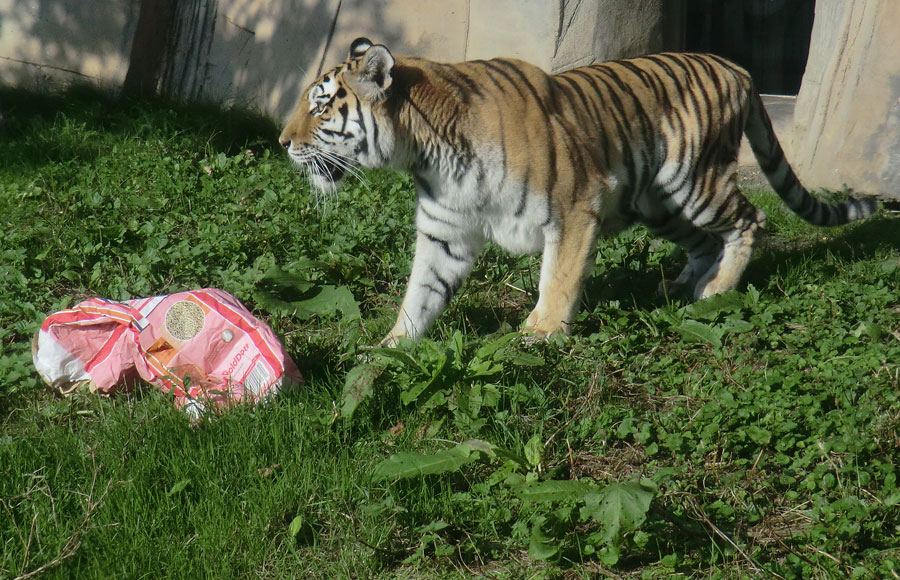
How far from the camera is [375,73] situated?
359 centimetres

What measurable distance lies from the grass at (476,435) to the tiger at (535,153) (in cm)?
26

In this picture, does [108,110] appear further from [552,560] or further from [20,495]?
[552,560]

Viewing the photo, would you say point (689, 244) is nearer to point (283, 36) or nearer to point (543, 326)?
point (543, 326)

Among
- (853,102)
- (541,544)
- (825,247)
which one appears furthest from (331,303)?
(853,102)

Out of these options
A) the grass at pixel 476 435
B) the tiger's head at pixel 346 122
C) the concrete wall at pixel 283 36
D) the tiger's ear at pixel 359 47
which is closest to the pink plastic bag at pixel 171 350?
the grass at pixel 476 435

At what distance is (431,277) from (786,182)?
185cm

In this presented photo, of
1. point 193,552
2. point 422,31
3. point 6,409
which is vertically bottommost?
point 6,409

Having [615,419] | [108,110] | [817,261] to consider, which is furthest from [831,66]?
[108,110]

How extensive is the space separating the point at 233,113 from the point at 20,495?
400cm

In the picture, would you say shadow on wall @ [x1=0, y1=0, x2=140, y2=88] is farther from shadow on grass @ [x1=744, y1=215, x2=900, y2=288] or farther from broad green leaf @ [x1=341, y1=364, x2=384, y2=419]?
shadow on grass @ [x1=744, y1=215, x2=900, y2=288]

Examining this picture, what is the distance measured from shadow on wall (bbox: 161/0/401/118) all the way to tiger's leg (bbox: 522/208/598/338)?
2815 mm

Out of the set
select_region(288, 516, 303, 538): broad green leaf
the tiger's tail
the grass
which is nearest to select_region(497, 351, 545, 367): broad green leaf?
the grass

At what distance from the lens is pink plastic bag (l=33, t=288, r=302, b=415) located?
3174 mm

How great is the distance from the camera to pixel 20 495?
262 centimetres
